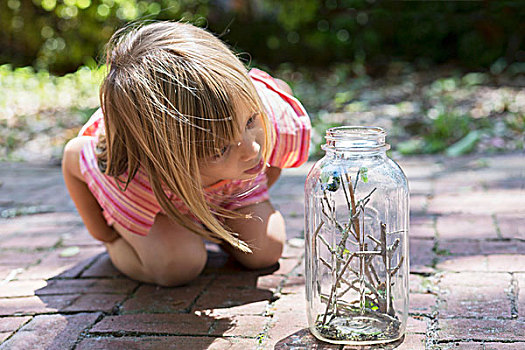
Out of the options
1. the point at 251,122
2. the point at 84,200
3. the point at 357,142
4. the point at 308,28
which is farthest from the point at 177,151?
the point at 308,28

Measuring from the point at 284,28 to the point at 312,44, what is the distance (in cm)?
37

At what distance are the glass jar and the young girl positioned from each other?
255 mm

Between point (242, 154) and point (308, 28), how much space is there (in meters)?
5.51

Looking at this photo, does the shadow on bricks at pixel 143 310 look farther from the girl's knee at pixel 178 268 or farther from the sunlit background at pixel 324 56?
the sunlit background at pixel 324 56

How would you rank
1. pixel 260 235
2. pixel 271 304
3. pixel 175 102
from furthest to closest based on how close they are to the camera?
pixel 260 235
pixel 271 304
pixel 175 102

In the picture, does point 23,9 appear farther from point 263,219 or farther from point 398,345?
point 398,345

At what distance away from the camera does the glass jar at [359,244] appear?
1716 mm

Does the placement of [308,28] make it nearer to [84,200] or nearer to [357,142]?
[84,200]

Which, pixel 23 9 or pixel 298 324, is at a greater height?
pixel 23 9

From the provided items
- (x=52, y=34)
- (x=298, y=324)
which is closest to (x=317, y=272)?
(x=298, y=324)

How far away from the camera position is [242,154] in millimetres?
1869

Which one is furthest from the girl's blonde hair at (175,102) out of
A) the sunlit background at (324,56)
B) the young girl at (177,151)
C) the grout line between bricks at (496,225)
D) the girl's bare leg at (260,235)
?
the sunlit background at (324,56)

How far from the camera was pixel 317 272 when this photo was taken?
1797 millimetres

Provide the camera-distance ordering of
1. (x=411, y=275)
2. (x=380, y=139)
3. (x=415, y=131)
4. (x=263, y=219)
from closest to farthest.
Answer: (x=380, y=139) < (x=411, y=275) < (x=263, y=219) < (x=415, y=131)
